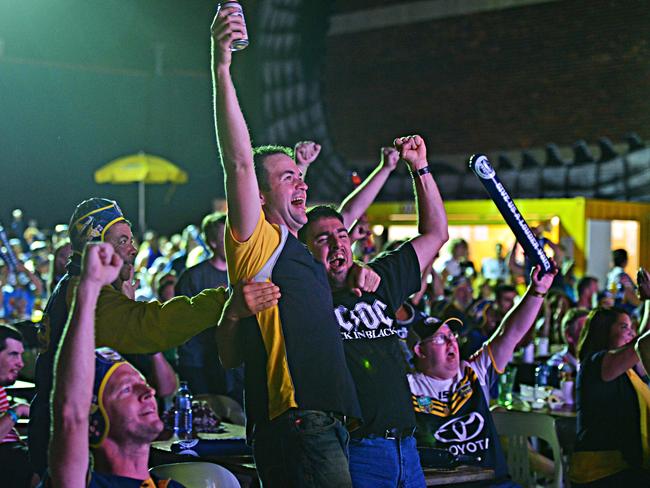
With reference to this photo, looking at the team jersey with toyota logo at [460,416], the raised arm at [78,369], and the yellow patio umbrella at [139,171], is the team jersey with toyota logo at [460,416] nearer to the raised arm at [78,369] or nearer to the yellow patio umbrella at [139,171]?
the raised arm at [78,369]

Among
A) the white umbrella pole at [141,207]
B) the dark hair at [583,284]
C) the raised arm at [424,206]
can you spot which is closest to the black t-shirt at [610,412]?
the raised arm at [424,206]

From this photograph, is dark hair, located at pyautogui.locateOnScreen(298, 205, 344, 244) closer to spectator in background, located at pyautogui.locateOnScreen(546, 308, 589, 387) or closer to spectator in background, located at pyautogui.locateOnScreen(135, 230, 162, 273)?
spectator in background, located at pyautogui.locateOnScreen(546, 308, 589, 387)

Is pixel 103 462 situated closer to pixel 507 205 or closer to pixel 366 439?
pixel 366 439

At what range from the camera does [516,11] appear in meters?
18.5

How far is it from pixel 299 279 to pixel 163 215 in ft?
63.2

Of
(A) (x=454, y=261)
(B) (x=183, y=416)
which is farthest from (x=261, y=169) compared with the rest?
(A) (x=454, y=261)

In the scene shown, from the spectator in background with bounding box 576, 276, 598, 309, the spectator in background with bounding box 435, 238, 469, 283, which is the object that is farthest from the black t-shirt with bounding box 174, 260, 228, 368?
the spectator in background with bounding box 435, 238, 469, 283

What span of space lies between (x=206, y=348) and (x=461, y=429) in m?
2.14

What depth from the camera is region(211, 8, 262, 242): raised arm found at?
116 inches

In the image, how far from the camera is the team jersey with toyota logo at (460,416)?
4.75 meters

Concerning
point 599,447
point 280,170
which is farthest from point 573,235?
point 280,170

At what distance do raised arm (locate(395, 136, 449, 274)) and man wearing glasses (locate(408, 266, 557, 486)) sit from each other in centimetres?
85

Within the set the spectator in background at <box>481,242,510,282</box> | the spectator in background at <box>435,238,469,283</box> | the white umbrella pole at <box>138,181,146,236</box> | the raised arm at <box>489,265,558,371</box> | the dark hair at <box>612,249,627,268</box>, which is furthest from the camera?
the white umbrella pole at <box>138,181,146,236</box>

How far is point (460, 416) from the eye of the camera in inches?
189
